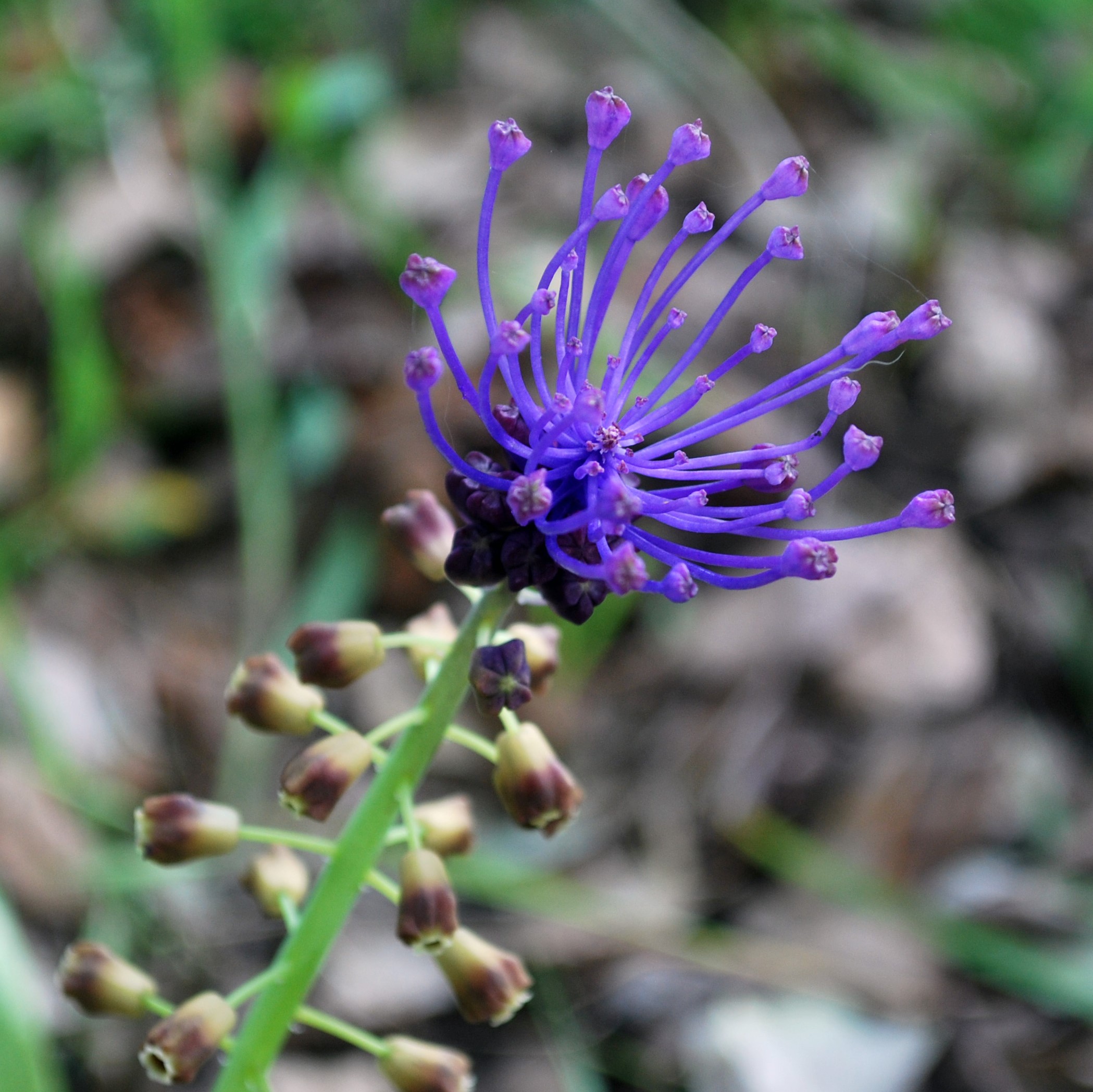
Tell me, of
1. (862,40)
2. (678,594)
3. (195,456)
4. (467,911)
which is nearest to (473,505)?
(678,594)

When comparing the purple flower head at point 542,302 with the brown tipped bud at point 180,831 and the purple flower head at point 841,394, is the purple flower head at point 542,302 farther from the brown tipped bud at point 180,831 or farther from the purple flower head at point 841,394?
the brown tipped bud at point 180,831

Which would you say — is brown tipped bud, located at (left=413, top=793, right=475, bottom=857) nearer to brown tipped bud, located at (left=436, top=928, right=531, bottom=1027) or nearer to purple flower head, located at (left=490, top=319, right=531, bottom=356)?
brown tipped bud, located at (left=436, top=928, right=531, bottom=1027)

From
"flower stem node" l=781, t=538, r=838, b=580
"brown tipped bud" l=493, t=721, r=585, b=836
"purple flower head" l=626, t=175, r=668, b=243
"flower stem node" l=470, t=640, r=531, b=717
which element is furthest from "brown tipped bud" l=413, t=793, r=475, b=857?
"purple flower head" l=626, t=175, r=668, b=243

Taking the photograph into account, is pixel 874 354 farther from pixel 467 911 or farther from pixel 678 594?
pixel 467 911

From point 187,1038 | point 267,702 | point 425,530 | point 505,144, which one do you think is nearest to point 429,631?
point 425,530

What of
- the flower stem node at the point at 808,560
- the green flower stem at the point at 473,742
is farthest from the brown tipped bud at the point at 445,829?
the flower stem node at the point at 808,560

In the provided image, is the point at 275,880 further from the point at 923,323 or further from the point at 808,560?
the point at 923,323

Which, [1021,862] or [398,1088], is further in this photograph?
[1021,862]
